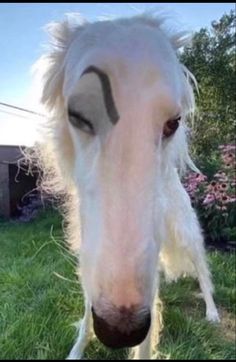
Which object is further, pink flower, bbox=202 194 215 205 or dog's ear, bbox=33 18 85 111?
pink flower, bbox=202 194 215 205

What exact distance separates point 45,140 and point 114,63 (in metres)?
0.20

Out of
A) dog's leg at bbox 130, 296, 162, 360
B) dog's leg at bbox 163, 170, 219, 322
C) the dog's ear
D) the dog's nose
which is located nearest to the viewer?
the dog's nose

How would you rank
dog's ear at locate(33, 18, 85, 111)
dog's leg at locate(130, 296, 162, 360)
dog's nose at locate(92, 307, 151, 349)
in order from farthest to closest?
dog's leg at locate(130, 296, 162, 360) → dog's ear at locate(33, 18, 85, 111) → dog's nose at locate(92, 307, 151, 349)

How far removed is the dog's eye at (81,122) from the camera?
0.36 meters

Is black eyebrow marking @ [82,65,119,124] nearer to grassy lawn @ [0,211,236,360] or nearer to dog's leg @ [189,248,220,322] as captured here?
grassy lawn @ [0,211,236,360]

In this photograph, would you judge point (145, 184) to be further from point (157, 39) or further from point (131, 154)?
point (157, 39)

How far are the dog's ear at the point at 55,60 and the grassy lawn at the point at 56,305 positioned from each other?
0.86 feet

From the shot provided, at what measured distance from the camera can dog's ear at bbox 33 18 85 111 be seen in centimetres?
43

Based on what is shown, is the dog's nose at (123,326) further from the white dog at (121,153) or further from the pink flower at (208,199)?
the pink flower at (208,199)

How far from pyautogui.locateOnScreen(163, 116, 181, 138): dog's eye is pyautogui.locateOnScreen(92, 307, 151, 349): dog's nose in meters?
0.17

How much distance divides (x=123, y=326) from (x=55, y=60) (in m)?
0.30

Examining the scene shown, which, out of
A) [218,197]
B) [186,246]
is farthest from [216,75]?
[186,246]

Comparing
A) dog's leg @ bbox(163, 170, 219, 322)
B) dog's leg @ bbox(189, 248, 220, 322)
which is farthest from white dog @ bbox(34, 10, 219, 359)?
dog's leg @ bbox(189, 248, 220, 322)

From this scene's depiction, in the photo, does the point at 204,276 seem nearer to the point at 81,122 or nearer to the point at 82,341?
the point at 82,341
